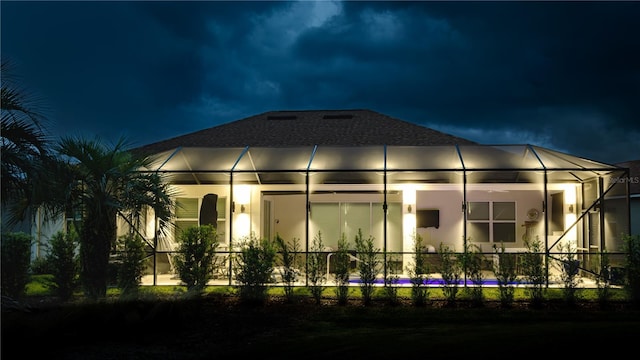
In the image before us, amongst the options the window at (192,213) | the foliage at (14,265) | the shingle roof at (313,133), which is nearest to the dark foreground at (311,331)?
the foliage at (14,265)

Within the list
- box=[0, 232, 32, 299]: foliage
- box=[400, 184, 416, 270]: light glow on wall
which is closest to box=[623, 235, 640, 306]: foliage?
box=[400, 184, 416, 270]: light glow on wall

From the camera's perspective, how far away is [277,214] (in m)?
16.8

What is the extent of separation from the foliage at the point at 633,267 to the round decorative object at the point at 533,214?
6.57 m

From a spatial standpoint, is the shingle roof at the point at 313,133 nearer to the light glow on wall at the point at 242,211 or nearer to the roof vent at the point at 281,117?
the roof vent at the point at 281,117

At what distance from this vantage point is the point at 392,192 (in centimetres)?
1516

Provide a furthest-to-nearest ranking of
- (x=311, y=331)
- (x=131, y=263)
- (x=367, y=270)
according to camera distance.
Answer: (x=131, y=263)
(x=367, y=270)
(x=311, y=331)

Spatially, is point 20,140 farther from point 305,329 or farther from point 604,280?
point 604,280

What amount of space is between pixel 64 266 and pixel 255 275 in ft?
11.4

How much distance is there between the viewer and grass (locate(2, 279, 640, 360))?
647cm

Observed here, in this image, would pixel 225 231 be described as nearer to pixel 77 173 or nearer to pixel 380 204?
pixel 380 204

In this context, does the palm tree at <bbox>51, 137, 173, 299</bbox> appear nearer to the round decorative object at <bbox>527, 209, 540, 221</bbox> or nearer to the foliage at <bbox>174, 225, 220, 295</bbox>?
the foliage at <bbox>174, 225, 220, 295</bbox>

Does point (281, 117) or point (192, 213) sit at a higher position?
point (281, 117)

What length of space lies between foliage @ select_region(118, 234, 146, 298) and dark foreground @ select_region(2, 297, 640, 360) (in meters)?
1.57

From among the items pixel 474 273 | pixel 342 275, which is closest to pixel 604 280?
pixel 474 273
